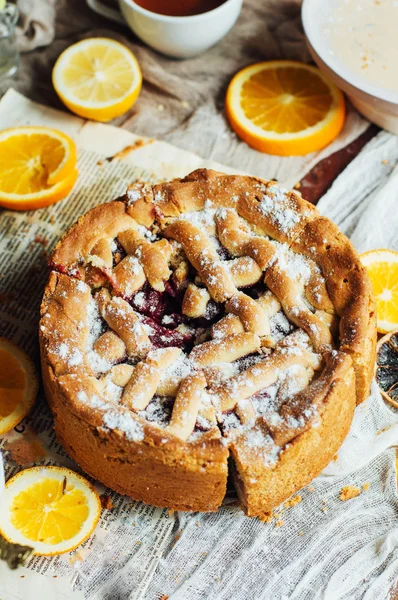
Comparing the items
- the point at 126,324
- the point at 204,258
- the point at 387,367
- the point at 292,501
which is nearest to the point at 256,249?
the point at 204,258

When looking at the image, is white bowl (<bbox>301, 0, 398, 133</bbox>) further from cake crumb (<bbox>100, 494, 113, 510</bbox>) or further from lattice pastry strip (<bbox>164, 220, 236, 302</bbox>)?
cake crumb (<bbox>100, 494, 113, 510</bbox>)

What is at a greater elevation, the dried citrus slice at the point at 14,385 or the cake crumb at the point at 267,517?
the cake crumb at the point at 267,517

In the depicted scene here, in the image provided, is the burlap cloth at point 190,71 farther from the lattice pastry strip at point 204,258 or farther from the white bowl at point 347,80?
the lattice pastry strip at point 204,258

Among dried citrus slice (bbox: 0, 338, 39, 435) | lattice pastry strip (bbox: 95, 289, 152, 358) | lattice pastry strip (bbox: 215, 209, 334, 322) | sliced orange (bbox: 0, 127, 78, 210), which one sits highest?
lattice pastry strip (bbox: 215, 209, 334, 322)

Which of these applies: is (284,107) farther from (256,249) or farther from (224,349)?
(224,349)

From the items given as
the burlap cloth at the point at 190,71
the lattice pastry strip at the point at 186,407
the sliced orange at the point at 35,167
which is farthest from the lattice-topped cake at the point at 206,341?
the burlap cloth at the point at 190,71

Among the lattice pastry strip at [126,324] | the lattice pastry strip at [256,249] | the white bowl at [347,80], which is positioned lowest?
the lattice pastry strip at [126,324]

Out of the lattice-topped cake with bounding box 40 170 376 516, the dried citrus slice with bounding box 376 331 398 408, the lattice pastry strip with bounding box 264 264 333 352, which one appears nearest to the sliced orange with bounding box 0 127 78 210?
the lattice-topped cake with bounding box 40 170 376 516
